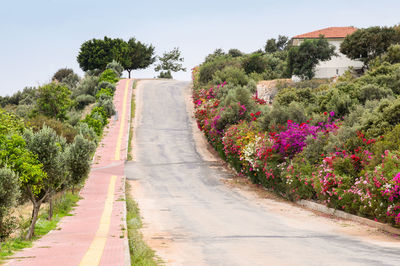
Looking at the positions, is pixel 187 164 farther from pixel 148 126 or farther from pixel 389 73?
pixel 389 73

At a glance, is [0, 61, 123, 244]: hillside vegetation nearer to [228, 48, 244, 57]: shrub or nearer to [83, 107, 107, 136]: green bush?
[83, 107, 107, 136]: green bush

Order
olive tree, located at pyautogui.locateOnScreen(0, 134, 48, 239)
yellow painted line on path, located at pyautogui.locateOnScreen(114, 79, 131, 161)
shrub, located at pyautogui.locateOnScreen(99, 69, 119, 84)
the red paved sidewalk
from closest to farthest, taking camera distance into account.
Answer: the red paved sidewalk < olive tree, located at pyautogui.locateOnScreen(0, 134, 48, 239) < yellow painted line on path, located at pyautogui.locateOnScreen(114, 79, 131, 161) < shrub, located at pyautogui.locateOnScreen(99, 69, 119, 84)

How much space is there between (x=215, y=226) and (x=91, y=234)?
4.17 metres

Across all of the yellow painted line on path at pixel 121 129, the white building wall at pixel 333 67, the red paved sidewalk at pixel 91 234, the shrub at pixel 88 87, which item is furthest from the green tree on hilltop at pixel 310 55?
the red paved sidewalk at pixel 91 234

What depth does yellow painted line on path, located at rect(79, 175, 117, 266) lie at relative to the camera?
405 inches

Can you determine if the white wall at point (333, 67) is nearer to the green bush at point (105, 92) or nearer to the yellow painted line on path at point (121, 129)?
the yellow painted line on path at point (121, 129)

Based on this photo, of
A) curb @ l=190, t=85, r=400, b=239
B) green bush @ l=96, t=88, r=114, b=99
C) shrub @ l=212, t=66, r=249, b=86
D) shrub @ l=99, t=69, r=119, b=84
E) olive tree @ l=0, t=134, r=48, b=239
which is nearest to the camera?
olive tree @ l=0, t=134, r=48, b=239

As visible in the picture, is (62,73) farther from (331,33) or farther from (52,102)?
(331,33)

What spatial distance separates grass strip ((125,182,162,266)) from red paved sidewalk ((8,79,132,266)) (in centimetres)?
20

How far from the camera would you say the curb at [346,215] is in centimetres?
1595

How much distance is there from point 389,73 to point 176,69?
216ft

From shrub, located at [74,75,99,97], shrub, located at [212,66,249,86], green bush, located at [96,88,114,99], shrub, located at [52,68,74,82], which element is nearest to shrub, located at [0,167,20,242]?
shrub, located at [212,66,249,86]

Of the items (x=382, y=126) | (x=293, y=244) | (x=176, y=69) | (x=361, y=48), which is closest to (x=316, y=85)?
(x=361, y=48)

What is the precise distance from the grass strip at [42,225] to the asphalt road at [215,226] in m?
2.96
